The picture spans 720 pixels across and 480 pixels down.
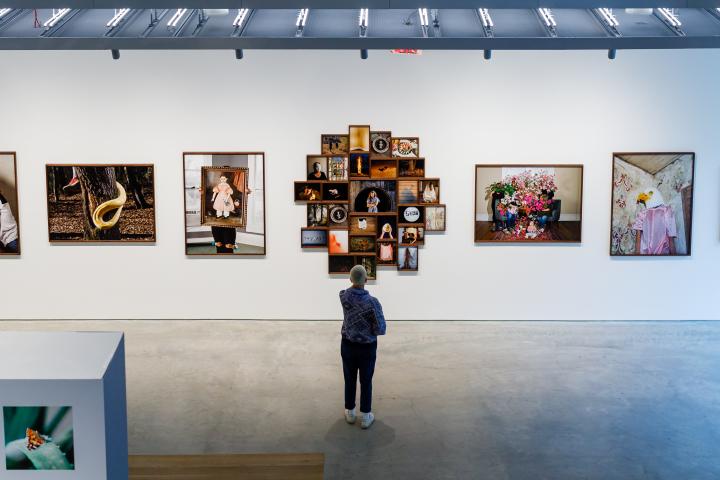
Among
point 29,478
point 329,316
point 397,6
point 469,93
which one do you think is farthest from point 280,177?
point 29,478

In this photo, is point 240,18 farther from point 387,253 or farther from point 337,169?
point 387,253

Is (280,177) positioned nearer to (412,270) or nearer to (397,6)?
(412,270)

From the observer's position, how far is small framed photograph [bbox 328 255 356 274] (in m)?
11.8

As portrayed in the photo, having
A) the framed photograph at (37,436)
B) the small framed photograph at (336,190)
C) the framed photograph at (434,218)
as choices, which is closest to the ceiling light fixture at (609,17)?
the framed photograph at (434,218)

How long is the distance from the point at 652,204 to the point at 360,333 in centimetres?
696

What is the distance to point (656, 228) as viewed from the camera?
11.6 m

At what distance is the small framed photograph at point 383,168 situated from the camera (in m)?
11.6

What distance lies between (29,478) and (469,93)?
9.34 metres

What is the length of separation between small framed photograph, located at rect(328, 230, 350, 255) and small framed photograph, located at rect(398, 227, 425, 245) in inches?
37.0

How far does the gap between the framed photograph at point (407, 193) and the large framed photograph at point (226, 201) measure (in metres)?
1.41

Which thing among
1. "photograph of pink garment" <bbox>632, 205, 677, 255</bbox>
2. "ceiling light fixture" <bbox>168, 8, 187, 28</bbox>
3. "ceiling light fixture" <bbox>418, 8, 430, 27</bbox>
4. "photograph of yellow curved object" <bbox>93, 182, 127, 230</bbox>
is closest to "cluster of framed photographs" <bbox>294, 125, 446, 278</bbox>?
"photograph of yellow curved object" <bbox>93, 182, 127, 230</bbox>

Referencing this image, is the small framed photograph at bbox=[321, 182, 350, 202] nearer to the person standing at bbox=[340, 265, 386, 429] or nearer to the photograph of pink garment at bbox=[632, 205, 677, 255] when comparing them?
Answer: the person standing at bbox=[340, 265, 386, 429]

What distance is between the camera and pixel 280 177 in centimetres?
1168

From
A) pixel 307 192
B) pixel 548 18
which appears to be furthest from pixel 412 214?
pixel 548 18
